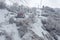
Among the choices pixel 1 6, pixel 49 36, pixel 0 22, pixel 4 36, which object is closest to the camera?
pixel 4 36

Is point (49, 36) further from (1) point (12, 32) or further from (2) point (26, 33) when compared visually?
(1) point (12, 32)

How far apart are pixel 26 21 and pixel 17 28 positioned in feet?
3.17

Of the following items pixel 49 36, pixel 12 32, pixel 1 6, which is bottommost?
pixel 49 36

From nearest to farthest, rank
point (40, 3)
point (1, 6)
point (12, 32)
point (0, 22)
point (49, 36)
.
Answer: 1. point (12, 32)
2. point (49, 36)
3. point (0, 22)
4. point (1, 6)
5. point (40, 3)

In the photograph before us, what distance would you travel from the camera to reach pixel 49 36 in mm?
9961

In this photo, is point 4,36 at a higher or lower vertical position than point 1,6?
lower

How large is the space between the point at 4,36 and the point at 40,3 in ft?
70.9

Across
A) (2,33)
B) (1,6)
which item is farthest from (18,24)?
(1,6)

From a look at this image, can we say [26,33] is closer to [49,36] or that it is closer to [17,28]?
[17,28]

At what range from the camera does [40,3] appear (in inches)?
1159

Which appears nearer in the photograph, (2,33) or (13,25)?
(2,33)

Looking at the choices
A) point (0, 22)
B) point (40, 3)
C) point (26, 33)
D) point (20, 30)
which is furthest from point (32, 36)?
point (40, 3)

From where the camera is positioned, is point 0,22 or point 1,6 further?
point 1,6

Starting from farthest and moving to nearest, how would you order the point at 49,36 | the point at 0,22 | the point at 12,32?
the point at 0,22, the point at 49,36, the point at 12,32
